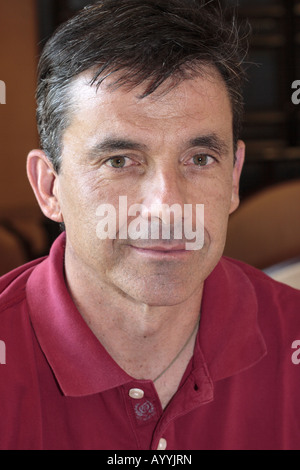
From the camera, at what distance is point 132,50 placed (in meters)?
0.94

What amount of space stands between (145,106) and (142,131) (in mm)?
37

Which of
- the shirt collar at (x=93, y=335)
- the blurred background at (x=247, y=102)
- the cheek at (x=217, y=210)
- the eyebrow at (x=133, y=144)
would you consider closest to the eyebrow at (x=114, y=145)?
the eyebrow at (x=133, y=144)

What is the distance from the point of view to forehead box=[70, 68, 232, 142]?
91 cm

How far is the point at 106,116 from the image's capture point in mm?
921

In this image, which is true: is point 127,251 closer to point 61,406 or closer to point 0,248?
point 61,406

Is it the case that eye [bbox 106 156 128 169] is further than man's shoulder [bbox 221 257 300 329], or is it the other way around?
man's shoulder [bbox 221 257 300 329]

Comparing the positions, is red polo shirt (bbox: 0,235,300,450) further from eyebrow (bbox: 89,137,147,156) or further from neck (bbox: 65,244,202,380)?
eyebrow (bbox: 89,137,147,156)

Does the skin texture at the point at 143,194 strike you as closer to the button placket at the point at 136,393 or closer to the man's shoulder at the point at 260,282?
the button placket at the point at 136,393

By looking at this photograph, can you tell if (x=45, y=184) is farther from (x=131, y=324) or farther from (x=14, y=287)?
(x=131, y=324)

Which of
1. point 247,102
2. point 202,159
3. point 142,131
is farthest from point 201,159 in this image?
point 247,102

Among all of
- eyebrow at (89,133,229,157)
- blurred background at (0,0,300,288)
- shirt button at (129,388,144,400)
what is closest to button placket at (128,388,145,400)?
shirt button at (129,388,144,400)

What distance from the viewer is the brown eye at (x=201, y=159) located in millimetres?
976

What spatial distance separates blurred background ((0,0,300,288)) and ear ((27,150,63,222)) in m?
2.03

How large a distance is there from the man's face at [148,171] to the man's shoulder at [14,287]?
13cm
